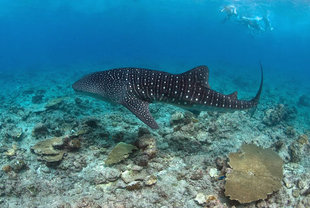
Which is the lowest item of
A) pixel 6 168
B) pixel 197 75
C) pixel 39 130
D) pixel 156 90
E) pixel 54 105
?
pixel 54 105

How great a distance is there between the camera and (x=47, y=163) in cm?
645

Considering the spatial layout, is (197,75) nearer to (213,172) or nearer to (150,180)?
(213,172)

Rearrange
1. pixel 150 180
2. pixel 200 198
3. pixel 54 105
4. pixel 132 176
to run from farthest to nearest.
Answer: pixel 54 105 < pixel 132 176 < pixel 150 180 < pixel 200 198

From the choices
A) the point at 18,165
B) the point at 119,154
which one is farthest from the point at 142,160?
the point at 18,165

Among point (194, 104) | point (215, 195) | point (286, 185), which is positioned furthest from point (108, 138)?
point (286, 185)

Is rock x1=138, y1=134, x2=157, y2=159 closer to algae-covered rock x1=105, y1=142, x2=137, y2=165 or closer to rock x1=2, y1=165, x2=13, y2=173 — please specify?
algae-covered rock x1=105, y1=142, x2=137, y2=165

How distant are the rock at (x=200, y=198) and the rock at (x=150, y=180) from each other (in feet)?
3.74

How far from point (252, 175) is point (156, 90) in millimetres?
3717

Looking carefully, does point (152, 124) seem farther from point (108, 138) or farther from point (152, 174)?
point (108, 138)

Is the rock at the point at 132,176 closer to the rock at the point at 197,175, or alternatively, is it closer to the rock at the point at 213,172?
the rock at the point at 197,175

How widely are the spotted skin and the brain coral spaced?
1.63 metres

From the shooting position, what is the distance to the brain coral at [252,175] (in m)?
5.19

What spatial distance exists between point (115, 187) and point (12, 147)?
4.65 m

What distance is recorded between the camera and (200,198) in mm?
5164
